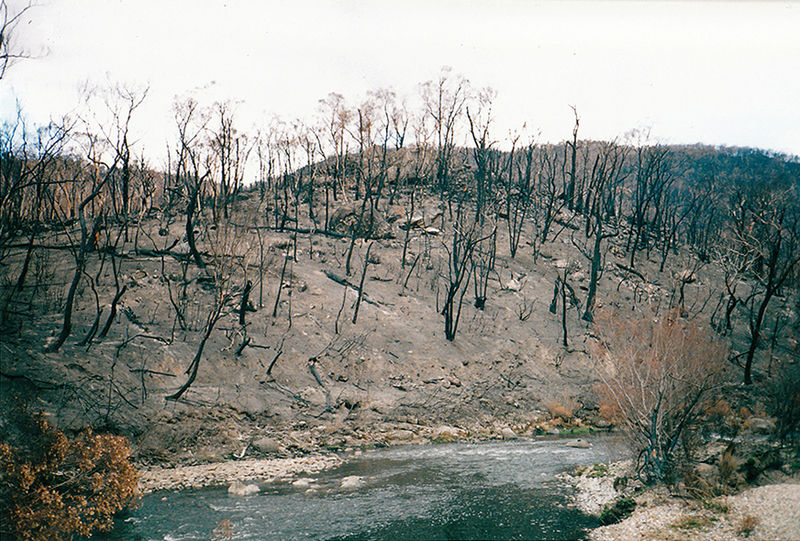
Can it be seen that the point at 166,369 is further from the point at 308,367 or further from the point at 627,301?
the point at 627,301

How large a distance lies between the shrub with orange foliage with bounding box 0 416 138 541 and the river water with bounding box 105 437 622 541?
1225 millimetres

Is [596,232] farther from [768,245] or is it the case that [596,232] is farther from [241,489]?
[241,489]

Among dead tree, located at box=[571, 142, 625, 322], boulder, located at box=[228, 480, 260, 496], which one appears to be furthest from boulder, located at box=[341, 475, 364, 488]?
dead tree, located at box=[571, 142, 625, 322]

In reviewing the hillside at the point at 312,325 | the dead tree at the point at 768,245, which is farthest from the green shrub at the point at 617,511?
the dead tree at the point at 768,245

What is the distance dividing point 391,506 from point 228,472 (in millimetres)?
7583

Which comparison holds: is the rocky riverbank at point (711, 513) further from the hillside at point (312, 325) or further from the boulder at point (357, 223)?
the boulder at point (357, 223)

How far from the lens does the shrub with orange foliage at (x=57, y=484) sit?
11.6m

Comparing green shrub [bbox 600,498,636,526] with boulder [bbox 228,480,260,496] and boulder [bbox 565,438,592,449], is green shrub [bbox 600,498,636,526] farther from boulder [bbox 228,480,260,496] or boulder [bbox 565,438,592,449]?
boulder [bbox 228,480,260,496]

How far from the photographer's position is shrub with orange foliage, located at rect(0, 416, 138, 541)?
11.6 meters

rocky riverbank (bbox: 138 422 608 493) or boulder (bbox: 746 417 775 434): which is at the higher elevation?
boulder (bbox: 746 417 775 434)

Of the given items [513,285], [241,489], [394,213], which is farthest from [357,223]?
[241,489]

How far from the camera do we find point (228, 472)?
20.1 m

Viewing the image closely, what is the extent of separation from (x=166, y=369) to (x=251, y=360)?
15.9ft

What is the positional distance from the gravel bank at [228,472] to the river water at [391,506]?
2.45 ft
